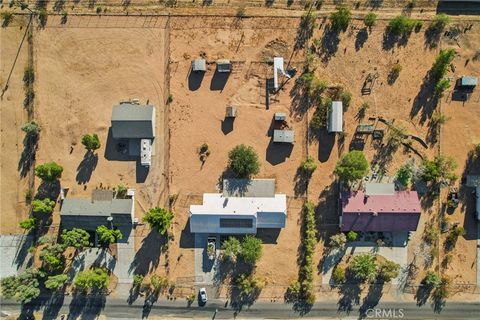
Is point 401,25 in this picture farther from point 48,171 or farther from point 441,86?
point 48,171

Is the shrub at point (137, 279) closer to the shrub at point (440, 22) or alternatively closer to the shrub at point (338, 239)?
the shrub at point (338, 239)

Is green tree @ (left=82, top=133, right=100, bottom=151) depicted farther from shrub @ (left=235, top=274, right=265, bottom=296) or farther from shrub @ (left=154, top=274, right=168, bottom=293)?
shrub @ (left=235, top=274, right=265, bottom=296)

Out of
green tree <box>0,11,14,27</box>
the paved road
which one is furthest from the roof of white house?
green tree <box>0,11,14,27</box>

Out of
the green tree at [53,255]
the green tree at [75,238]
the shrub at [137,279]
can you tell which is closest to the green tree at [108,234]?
the green tree at [75,238]

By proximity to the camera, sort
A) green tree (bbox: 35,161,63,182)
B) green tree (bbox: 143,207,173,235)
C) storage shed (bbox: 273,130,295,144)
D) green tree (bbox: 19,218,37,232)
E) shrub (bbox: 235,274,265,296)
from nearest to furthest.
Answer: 1. green tree (bbox: 143,207,173,235)
2. green tree (bbox: 35,161,63,182)
3. green tree (bbox: 19,218,37,232)
4. shrub (bbox: 235,274,265,296)
5. storage shed (bbox: 273,130,295,144)

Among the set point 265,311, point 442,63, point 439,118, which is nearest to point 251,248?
point 265,311

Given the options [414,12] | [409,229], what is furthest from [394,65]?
[409,229]

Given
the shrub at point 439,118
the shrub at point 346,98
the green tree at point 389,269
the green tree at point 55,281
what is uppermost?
the shrub at point 346,98
